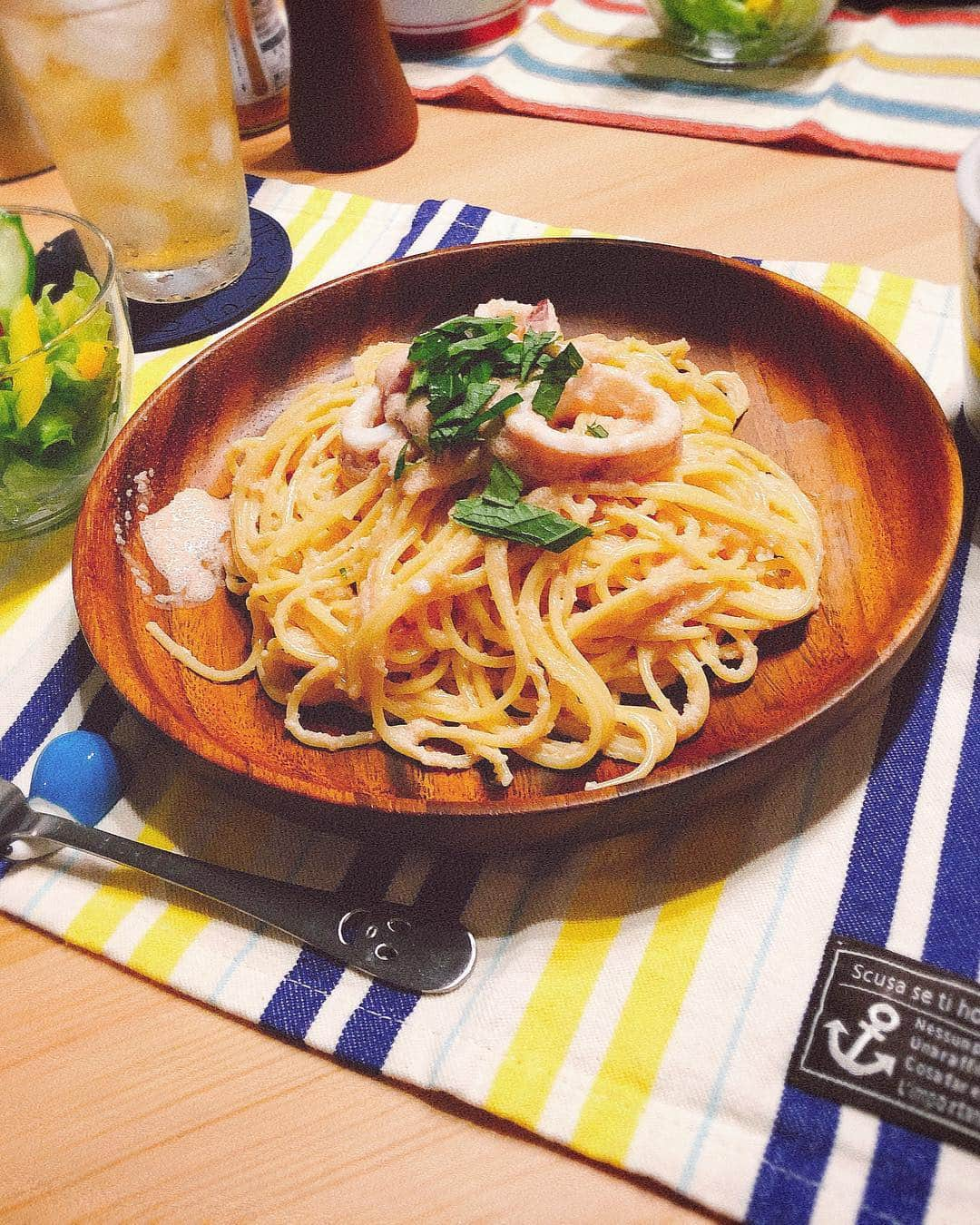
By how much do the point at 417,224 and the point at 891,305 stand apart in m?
0.87

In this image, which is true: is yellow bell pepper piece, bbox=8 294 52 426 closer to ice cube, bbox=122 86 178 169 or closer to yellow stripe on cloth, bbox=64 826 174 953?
ice cube, bbox=122 86 178 169

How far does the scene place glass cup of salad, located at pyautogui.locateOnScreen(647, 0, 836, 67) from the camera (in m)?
2.19

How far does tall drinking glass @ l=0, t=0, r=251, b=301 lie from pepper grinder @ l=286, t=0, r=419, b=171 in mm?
289

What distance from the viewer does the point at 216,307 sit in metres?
1.81

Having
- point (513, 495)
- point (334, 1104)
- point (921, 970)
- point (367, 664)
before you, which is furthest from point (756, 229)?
point (334, 1104)

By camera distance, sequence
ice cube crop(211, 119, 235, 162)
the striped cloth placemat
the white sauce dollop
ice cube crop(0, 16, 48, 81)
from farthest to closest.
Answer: the striped cloth placemat
ice cube crop(211, 119, 235, 162)
ice cube crop(0, 16, 48, 81)
the white sauce dollop

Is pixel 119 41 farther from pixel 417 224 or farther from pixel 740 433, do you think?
pixel 740 433

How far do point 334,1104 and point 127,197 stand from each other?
1460 mm

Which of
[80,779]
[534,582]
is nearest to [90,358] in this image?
[80,779]

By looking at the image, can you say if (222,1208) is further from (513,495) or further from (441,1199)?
(513,495)

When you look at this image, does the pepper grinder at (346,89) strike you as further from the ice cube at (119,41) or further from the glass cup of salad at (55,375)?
the glass cup of salad at (55,375)

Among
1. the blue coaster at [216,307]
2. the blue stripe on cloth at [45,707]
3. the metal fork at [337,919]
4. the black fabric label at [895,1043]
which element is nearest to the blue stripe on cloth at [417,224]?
the blue coaster at [216,307]

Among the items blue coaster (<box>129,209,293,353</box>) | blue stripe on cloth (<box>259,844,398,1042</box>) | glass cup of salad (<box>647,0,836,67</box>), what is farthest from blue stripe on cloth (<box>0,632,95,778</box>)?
glass cup of salad (<box>647,0,836,67</box>)

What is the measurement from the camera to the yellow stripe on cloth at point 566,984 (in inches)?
32.9
